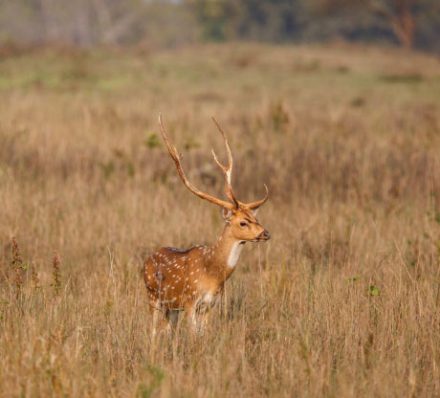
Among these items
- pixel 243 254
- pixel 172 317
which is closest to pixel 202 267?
pixel 172 317

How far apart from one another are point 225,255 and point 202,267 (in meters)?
0.19

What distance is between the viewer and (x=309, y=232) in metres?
8.10

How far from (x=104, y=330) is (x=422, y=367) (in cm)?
188

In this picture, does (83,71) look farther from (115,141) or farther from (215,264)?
(215,264)

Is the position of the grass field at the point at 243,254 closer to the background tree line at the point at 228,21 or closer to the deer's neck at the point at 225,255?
the deer's neck at the point at 225,255

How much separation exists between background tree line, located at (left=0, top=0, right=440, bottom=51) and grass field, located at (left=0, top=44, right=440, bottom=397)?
75.8 ft

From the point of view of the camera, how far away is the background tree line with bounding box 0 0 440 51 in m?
53.7

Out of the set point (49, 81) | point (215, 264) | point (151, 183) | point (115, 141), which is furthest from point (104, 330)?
point (49, 81)

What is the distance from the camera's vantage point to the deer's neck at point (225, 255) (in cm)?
541

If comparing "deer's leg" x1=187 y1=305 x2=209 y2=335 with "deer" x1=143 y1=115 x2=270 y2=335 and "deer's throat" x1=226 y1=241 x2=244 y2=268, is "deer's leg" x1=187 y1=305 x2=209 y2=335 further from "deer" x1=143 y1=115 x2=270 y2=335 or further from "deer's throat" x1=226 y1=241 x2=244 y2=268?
"deer's throat" x1=226 y1=241 x2=244 y2=268

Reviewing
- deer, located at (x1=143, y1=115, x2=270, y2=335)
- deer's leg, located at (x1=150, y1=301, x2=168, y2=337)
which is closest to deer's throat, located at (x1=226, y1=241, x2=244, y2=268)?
deer, located at (x1=143, y1=115, x2=270, y2=335)

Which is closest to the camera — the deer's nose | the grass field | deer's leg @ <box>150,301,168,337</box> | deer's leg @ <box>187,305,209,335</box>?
the grass field

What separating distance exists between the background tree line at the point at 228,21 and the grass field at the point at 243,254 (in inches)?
909

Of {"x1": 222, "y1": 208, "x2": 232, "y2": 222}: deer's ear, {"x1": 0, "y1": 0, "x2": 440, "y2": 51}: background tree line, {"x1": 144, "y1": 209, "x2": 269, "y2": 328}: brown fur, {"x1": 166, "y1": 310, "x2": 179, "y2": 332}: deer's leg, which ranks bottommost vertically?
{"x1": 166, "y1": 310, "x2": 179, "y2": 332}: deer's leg
